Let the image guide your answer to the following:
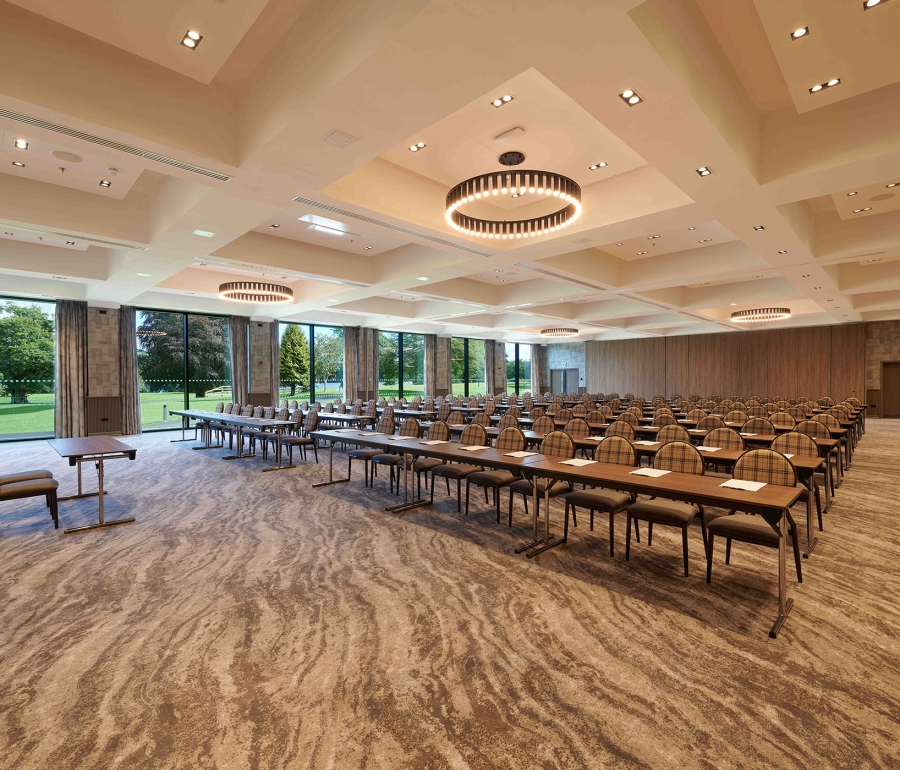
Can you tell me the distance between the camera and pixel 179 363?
15.2 meters

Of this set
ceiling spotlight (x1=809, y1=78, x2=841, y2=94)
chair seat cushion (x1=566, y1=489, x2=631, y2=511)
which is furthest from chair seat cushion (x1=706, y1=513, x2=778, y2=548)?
ceiling spotlight (x1=809, y1=78, x2=841, y2=94)

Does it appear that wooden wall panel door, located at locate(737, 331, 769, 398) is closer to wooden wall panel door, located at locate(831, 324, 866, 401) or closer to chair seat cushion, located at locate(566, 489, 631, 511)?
wooden wall panel door, located at locate(831, 324, 866, 401)

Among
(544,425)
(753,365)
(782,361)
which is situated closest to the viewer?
(544,425)

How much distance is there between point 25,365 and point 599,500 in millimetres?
15332

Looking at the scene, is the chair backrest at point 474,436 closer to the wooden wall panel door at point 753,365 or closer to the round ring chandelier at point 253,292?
the round ring chandelier at point 253,292

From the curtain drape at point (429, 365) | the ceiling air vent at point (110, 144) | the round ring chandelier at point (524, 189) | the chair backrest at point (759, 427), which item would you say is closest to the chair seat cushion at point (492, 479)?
the round ring chandelier at point (524, 189)

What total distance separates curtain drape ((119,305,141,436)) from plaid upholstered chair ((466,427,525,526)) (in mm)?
12086

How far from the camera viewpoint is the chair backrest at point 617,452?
200 inches

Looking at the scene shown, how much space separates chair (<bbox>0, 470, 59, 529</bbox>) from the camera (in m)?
5.12

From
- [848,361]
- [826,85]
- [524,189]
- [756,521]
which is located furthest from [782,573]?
[848,361]

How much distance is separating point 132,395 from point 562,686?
15.2 m

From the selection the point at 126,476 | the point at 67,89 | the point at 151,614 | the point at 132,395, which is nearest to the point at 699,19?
the point at 67,89

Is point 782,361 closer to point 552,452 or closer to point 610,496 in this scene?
point 552,452

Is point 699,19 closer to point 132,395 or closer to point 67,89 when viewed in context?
point 67,89
